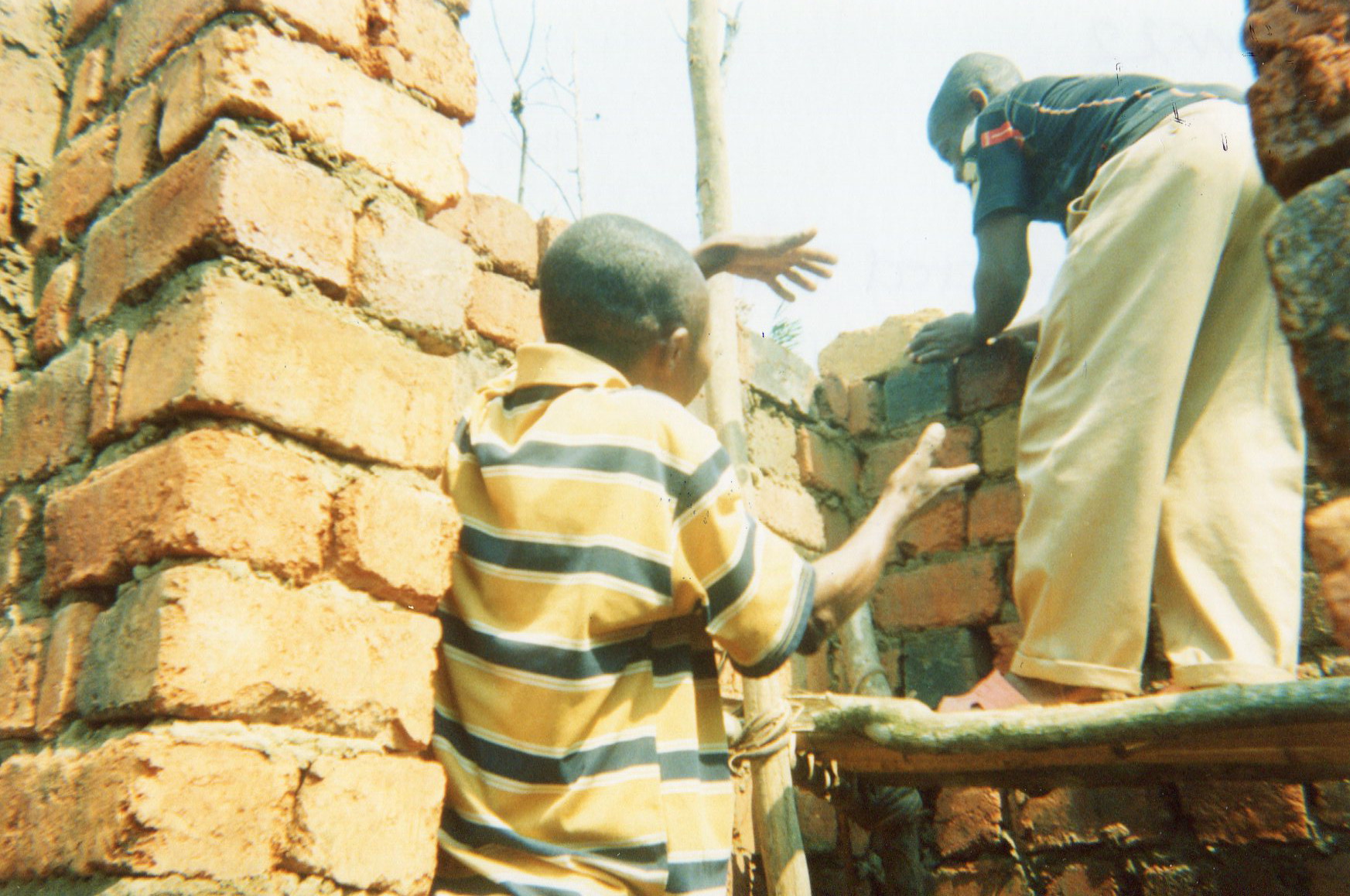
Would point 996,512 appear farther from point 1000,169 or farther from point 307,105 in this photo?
point 307,105

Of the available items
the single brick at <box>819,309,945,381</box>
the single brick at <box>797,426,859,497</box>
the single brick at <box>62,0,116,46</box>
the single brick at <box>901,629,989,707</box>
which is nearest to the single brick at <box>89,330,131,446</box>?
the single brick at <box>62,0,116,46</box>

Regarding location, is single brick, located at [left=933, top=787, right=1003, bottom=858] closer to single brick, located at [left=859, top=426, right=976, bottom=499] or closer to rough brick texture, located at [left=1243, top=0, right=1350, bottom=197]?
single brick, located at [left=859, top=426, right=976, bottom=499]

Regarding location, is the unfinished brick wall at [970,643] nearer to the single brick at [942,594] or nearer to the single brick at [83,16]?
the single brick at [942,594]

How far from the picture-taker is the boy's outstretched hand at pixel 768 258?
221 cm

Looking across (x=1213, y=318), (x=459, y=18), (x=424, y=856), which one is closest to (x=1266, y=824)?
(x=1213, y=318)

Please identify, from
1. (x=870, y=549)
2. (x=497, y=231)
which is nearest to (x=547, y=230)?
(x=497, y=231)

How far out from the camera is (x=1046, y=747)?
1876mm

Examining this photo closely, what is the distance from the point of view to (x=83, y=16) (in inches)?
63.2

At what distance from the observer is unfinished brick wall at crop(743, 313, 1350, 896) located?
2.23m

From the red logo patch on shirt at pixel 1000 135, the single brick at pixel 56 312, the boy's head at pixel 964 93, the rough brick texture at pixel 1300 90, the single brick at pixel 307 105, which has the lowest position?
the rough brick texture at pixel 1300 90

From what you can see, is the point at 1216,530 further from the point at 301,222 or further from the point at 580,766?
the point at 301,222

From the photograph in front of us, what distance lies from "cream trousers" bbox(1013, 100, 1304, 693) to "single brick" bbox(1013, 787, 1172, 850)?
48 cm

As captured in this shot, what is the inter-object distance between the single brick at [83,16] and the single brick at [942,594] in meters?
2.43

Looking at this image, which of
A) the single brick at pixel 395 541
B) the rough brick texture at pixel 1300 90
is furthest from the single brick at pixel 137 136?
the rough brick texture at pixel 1300 90
